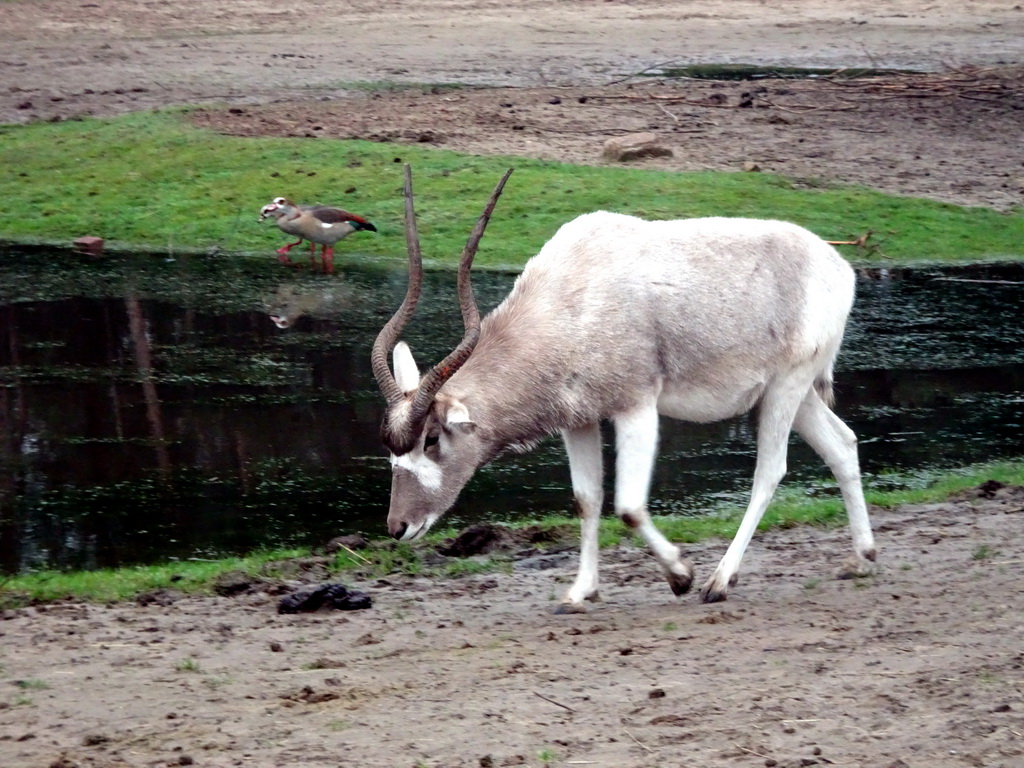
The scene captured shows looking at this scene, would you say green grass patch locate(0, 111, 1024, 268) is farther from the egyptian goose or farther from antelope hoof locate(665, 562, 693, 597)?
antelope hoof locate(665, 562, 693, 597)

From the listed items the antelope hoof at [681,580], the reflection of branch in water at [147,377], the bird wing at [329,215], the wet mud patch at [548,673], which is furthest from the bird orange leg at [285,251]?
the antelope hoof at [681,580]

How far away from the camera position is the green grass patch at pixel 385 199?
14734 mm

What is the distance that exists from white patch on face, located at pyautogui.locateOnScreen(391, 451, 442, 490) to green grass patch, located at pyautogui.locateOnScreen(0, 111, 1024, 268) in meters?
7.82

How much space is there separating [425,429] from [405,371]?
0.31m

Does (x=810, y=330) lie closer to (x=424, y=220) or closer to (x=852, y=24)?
(x=424, y=220)

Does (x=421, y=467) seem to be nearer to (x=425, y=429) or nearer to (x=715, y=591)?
(x=425, y=429)

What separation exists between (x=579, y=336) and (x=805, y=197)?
963 centimetres

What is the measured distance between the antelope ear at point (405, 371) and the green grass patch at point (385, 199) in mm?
7532

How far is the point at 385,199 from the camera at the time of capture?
15.5 m

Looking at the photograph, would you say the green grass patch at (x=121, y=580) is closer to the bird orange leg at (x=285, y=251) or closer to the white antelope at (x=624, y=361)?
Result: the white antelope at (x=624, y=361)

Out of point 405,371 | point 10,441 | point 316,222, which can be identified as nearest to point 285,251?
point 316,222

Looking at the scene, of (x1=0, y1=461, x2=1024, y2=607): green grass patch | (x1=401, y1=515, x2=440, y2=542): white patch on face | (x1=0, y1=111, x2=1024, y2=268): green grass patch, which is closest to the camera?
(x1=401, y1=515, x2=440, y2=542): white patch on face

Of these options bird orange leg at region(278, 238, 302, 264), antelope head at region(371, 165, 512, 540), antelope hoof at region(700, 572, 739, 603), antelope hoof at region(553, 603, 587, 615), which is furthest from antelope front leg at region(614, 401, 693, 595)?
bird orange leg at region(278, 238, 302, 264)

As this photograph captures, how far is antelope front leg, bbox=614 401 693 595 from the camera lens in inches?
252
